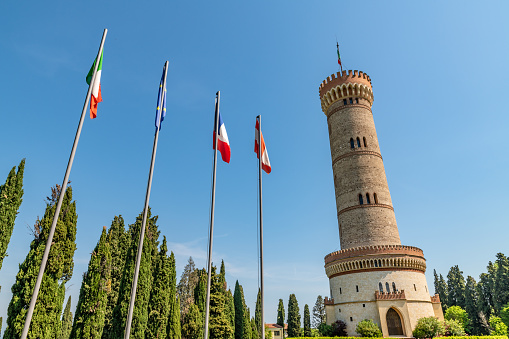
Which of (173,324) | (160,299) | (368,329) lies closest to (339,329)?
(368,329)

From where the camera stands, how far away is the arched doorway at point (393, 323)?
100.0 ft

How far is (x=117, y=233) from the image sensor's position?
35.7 metres

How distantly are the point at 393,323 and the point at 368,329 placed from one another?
3.19 m

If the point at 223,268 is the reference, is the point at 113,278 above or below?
below

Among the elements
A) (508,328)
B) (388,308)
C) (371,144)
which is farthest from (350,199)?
(508,328)

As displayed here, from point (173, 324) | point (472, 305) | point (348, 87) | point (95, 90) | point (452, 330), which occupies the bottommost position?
point (452, 330)

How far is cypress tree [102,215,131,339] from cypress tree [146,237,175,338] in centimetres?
377

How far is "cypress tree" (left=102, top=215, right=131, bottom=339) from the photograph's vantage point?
29128 millimetres

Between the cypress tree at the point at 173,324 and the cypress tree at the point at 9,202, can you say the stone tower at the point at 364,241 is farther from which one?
the cypress tree at the point at 9,202

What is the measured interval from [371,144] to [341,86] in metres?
8.96

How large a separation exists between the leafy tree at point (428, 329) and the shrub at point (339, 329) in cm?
648

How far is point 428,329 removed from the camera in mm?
29156

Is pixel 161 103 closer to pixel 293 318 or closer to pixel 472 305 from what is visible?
pixel 293 318

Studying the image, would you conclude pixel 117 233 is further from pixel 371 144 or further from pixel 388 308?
pixel 371 144
